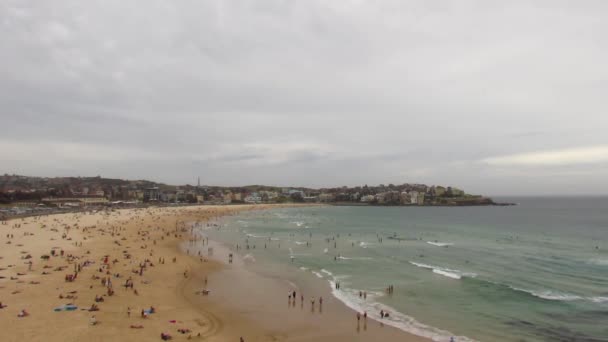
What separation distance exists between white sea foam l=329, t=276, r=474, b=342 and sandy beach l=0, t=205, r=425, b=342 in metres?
0.70

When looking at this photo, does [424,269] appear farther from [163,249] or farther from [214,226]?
[214,226]

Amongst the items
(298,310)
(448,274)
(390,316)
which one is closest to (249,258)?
(298,310)

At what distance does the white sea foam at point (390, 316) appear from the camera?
60.8 feet

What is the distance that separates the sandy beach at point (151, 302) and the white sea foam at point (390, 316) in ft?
2.31

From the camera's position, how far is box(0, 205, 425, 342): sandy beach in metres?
17.9

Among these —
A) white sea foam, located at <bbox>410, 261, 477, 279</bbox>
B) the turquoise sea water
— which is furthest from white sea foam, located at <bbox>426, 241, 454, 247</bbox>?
white sea foam, located at <bbox>410, 261, 477, 279</bbox>

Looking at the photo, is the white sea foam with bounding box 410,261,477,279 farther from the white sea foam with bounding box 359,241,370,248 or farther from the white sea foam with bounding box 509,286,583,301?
the white sea foam with bounding box 359,241,370,248

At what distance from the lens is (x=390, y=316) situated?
21109 mm

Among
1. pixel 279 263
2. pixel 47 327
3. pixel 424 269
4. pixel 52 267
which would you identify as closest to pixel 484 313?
pixel 424 269

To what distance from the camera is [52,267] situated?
2919 centimetres

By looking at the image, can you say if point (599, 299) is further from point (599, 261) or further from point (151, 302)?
point (151, 302)

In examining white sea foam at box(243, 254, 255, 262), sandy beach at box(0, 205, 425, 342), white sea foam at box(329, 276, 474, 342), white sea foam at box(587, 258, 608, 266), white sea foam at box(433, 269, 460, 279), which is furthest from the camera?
white sea foam at box(243, 254, 255, 262)

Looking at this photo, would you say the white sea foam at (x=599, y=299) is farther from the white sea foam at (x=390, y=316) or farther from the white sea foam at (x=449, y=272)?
the white sea foam at (x=390, y=316)

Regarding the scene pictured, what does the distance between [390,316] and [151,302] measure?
1337 centimetres
